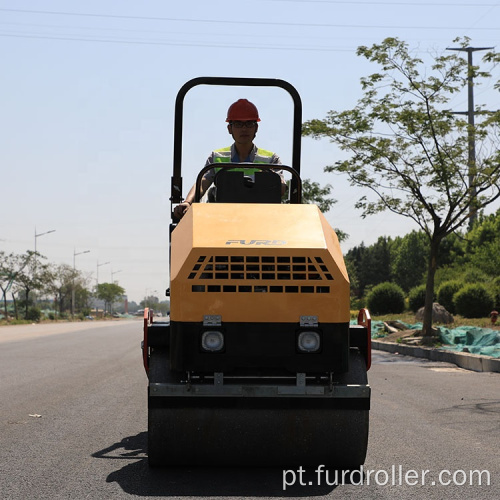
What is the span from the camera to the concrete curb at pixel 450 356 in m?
15.2

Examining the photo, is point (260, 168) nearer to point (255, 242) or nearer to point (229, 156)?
point (229, 156)

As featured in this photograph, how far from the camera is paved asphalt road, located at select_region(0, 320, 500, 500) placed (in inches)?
189

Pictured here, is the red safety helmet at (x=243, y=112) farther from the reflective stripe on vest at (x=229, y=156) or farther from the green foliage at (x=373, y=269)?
the green foliage at (x=373, y=269)

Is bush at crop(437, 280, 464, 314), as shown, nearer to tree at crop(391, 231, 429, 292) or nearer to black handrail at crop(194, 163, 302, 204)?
black handrail at crop(194, 163, 302, 204)

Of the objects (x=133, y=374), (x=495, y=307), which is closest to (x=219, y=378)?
(x=133, y=374)

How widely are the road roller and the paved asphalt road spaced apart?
224 mm

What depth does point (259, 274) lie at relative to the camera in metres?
4.91

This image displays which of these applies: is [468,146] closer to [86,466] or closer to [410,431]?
[410,431]

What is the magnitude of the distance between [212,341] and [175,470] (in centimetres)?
95

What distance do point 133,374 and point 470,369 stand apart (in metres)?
6.42

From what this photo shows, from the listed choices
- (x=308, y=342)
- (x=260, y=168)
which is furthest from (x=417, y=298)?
(x=308, y=342)

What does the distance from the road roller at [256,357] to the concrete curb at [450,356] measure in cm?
1054

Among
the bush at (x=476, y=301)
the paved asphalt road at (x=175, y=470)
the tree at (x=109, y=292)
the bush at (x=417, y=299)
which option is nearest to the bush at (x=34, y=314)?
the bush at (x=417, y=299)

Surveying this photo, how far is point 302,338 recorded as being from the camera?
4906 millimetres
